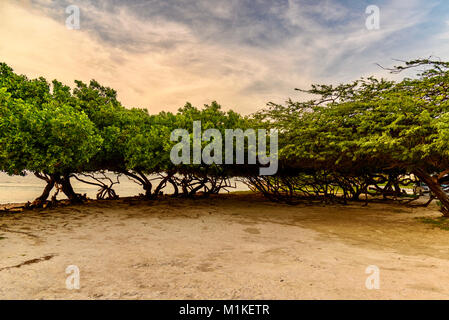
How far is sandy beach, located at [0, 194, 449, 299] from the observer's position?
12.0 ft

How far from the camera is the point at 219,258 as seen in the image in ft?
17.4

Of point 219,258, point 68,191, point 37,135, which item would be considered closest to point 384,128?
point 219,258

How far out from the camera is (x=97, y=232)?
779 cm

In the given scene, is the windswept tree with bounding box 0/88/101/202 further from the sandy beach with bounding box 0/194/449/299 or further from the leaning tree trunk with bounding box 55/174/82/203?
the leaning tree trunk with bounding box 55/174/82/203

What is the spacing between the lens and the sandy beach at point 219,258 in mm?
3656

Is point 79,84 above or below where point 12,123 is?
above

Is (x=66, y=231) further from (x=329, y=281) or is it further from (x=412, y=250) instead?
(x=412, y=250)

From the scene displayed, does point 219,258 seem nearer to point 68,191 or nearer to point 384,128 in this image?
point 384,128

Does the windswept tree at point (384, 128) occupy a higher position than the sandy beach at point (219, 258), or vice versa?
the windswept tree at point (384, 128)

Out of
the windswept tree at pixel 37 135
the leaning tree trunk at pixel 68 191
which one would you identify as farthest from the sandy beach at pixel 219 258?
the leaning tree trunk at pixel 68 191

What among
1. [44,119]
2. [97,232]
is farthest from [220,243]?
[44,119]

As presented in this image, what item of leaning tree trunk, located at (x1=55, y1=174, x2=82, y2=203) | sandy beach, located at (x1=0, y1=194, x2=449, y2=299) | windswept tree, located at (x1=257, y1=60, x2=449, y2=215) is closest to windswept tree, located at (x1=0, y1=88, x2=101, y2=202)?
sandy beach, located at (x1=0, y1=194, x2=449, y2=299)

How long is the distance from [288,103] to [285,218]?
5553 mm

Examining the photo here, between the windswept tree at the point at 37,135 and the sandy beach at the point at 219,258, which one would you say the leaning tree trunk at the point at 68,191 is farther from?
the windswept tree at the point at 37,135
